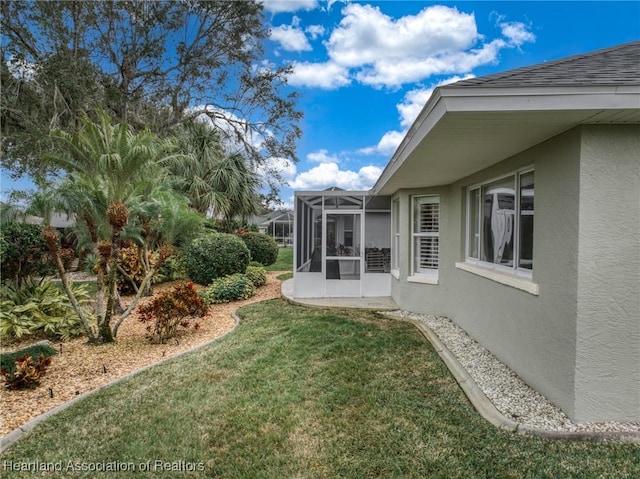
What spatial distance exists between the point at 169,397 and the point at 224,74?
17368 mm

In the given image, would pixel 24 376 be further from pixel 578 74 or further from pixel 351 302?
pixel 578 74

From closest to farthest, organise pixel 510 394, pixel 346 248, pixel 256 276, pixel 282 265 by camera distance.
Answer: pixel 510 394 < pixel 346 248 < pixel 256 276 < pixel 282 265

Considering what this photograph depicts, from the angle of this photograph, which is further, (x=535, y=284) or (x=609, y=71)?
(x=535, y=284)

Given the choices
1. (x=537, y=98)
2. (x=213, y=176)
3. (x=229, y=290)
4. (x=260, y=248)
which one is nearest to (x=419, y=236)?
(x=229, y=290)

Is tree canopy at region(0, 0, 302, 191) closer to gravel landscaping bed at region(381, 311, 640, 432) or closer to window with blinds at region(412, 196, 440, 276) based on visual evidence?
window with blinds at region(412, 196, 440, 276)

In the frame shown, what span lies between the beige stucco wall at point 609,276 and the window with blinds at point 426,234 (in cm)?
473

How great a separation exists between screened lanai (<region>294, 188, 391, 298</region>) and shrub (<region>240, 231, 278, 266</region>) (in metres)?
8.08

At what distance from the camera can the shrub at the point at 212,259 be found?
37.8ft

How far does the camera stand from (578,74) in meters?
3.27

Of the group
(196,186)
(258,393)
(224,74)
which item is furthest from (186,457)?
(224,74)

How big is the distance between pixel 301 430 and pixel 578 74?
13.8ft

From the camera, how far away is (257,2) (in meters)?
17.3

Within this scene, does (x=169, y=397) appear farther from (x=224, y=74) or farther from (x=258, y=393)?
(x=224, y=74)

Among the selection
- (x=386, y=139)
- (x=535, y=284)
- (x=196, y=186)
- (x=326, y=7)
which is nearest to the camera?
(x=535, y=284)
